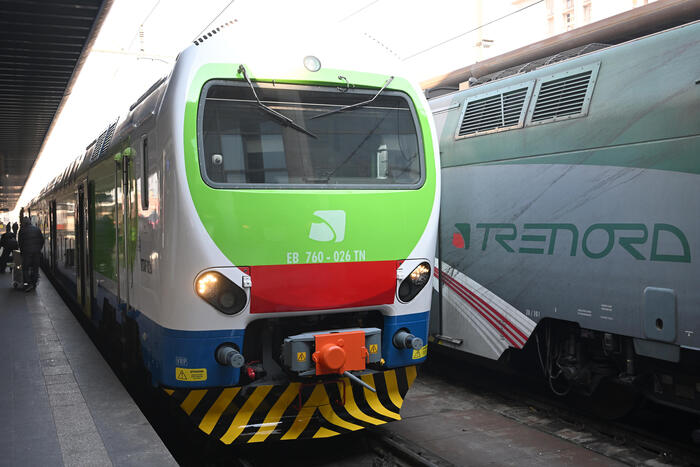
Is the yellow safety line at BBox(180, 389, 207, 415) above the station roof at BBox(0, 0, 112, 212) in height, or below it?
below

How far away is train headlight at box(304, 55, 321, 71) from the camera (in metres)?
4.87

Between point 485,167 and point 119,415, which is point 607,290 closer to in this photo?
point 485,167

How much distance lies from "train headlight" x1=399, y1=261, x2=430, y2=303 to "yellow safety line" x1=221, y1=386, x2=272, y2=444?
120 centimetres

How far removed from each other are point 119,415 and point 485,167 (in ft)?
12.8

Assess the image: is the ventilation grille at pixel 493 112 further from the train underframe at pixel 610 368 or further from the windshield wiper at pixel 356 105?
the train underframe at pixel 610 368

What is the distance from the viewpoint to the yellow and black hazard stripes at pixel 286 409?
4578mm

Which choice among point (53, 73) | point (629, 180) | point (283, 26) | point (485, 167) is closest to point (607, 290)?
point (629, 180)

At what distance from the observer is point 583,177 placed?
5.43 m

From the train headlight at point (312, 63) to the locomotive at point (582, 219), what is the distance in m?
2.14

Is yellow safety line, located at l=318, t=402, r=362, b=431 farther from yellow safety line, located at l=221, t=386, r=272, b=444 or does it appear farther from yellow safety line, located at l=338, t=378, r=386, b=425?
yellow safety line, located at l=221, t=386, r=272, b=444

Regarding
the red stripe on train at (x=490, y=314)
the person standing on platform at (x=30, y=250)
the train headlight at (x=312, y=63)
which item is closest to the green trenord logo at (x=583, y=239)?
the red stripe on train at (x=490, y=314)

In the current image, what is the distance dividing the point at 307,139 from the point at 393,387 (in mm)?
2004

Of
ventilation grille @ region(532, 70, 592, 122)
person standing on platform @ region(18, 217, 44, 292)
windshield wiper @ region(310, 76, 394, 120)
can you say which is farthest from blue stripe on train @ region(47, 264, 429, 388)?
person standing on platform @ region(18, 217, 44, 292)

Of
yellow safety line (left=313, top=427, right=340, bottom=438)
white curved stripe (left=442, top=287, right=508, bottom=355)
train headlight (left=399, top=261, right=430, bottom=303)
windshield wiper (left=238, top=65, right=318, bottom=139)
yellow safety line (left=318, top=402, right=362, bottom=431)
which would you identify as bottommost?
yellow safety line (left=313, top=427, right=340, bottom=438)
